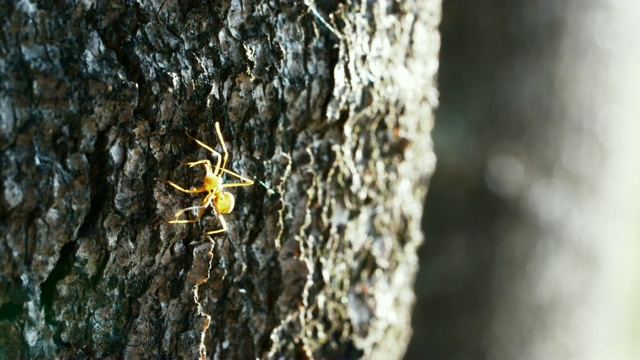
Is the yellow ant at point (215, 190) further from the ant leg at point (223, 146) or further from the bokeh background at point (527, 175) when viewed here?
the bokeh background at point (527, 175)

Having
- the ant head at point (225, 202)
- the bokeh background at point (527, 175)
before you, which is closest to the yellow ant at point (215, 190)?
the ant head at point (225, 202)

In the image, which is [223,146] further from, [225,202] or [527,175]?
[527,175]

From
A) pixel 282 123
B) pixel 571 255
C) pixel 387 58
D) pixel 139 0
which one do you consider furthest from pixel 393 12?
pixel 571 255

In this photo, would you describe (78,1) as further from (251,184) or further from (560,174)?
(560,174)

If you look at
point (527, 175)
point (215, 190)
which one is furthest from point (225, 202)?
point (527, 175)

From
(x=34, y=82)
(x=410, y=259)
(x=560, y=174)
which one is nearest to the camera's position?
(x=34, y=82)
